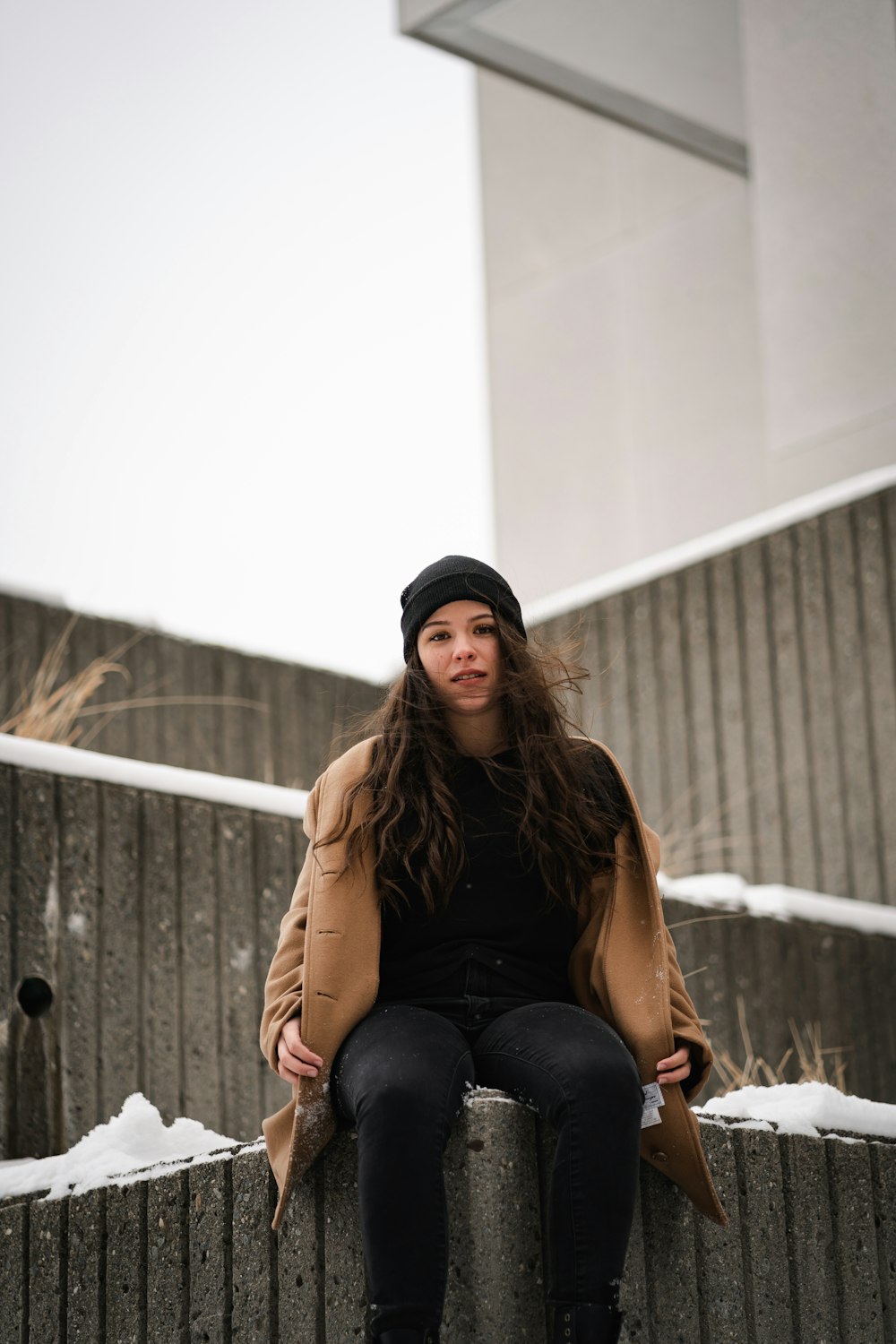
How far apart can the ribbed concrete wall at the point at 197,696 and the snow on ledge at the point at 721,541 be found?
2.45 feet

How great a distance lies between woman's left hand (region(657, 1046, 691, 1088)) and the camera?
241 centimetres

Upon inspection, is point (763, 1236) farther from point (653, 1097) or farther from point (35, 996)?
point (35, 996)

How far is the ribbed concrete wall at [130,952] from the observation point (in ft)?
11.1

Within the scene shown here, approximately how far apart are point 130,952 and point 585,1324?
167 cm

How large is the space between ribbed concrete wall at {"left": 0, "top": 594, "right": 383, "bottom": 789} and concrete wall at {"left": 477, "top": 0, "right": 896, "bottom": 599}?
60.0 inches

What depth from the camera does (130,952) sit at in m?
3.57

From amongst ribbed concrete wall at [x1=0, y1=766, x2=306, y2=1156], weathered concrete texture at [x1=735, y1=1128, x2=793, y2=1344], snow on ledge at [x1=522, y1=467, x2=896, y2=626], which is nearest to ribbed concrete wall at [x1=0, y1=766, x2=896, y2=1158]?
ribbed concrete wall at [x1=0, y1=766, x2=306, y2=1156]

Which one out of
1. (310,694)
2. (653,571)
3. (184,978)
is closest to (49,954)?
(184,978)

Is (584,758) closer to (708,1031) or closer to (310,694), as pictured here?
(708,1031)

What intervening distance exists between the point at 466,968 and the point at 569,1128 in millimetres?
332

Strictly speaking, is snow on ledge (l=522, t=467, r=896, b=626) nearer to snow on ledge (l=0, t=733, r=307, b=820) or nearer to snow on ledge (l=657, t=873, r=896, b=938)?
snow on ledge (l=657, t=873, r=896, b=938)

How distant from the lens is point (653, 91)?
6699 millimetres

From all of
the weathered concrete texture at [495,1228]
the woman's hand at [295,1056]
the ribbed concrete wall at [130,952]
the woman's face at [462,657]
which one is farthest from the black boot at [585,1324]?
the ribbed concrete wall at [130,952]

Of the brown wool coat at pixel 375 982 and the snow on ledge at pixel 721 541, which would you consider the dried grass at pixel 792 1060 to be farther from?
the brown wool coat at pixel 375 982
